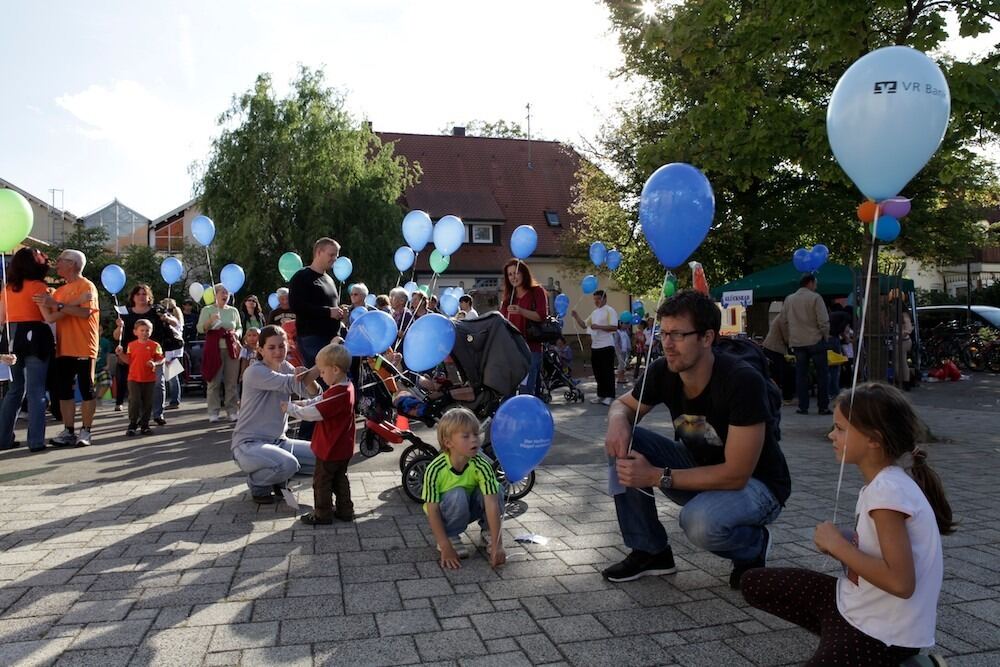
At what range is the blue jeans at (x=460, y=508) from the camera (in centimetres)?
412

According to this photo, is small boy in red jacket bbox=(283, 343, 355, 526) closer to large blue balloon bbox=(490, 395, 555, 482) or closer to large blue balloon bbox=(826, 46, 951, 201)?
large blue balloon bbox=(490, 395, 555, 482)

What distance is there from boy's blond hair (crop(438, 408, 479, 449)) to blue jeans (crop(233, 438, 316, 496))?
4.40ft

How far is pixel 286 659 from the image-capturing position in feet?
9.53

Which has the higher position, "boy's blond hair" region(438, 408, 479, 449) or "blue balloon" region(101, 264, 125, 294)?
"blue balloon" region(101, 264, 125, 294)

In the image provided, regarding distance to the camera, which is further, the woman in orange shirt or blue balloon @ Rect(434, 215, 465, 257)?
blue balloon @ Rect(434, 215, 465, 257)

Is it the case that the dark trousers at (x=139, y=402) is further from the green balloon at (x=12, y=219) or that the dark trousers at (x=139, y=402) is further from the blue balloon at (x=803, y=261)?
the blue balloon at (x=803, y=261)

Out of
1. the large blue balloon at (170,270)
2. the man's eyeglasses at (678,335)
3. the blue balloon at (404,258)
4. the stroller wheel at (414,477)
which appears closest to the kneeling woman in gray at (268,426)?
the stroller wheel at (414,477)

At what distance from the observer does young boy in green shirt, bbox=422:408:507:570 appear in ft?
13.4

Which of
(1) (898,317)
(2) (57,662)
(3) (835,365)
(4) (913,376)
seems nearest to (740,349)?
(2) (57,662)

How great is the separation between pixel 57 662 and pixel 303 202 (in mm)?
27374

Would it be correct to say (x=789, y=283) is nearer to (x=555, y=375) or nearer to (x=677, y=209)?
(x=555, y=375)

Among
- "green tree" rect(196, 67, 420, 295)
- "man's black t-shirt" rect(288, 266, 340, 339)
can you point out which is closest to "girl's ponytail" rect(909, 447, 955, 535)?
"man's black t-shirt" rect(288, 266, 340, 339)

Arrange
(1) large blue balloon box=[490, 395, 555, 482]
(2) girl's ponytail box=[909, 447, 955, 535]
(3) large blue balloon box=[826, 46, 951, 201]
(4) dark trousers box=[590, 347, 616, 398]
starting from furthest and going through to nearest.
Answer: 1. (4) dark trousers box=[590, 347, 616, 398]
2. (1) large blue balloon box=[490, 395, 555, 482]
3. (3) large blue balloon box=[826, 46, 951, 201]
4. (2) girl's ponytail box=[909, 447, 955, 535]

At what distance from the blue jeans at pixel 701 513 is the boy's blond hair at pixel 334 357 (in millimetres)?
2127
